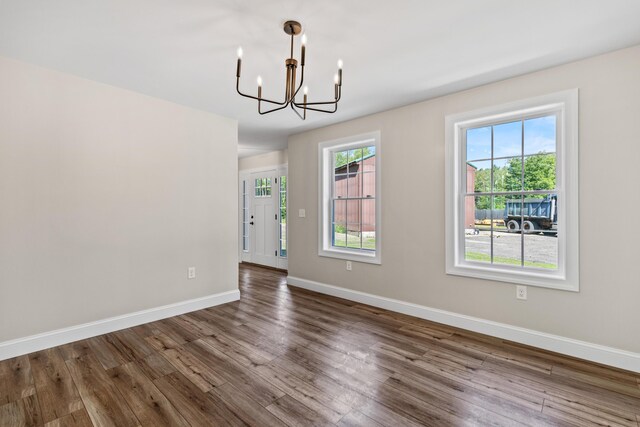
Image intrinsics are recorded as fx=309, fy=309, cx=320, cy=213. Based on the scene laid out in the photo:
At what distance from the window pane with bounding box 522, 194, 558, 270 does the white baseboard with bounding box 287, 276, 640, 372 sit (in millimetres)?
613

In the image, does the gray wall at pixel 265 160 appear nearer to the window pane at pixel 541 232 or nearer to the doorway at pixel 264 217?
the doorway at pixel 264 217

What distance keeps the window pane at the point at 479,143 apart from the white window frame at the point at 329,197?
1014mm

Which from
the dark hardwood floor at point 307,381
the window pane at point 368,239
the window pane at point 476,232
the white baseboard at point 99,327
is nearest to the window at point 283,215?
the white baseboard at point 99,327

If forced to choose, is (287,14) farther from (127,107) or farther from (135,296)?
(135,296)

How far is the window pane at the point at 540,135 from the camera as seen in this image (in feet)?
8.97

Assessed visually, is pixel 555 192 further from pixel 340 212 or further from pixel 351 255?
pixel 340 212

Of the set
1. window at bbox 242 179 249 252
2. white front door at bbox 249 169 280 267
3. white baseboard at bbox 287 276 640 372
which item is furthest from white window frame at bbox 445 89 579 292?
window at bbox 242 179 249 252

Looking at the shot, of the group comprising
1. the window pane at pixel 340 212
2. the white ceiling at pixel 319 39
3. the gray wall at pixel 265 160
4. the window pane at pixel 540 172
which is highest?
the white ceiling at pixel 319 39

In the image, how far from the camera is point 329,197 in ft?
14.9

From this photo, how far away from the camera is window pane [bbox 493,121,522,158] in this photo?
9.58 ft

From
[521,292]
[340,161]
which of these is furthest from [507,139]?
[340,161]

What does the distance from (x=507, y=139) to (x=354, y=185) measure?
1883mm

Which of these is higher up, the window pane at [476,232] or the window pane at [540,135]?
the window pane at [540,135]

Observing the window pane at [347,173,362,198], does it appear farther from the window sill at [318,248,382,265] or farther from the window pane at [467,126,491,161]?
the window pane at [467,126,491,161]
